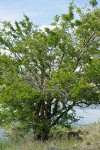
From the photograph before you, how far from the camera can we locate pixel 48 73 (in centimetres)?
1778

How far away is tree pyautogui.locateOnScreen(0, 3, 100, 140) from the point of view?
16.9 metres

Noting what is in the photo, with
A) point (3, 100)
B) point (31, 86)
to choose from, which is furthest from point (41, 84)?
point (3, 100)

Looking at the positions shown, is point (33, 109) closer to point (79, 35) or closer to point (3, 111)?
point (3, 111)

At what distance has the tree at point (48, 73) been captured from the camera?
16906 mm

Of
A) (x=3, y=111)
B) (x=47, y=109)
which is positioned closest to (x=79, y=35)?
(x=47, y=109)

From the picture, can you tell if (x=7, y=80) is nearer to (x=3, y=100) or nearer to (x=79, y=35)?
(x=3, y=100)

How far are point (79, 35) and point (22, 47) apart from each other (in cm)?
280

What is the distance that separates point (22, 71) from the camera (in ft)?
59.9

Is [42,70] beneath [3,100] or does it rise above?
above

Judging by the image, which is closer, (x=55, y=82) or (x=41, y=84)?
(x=55, y=82)

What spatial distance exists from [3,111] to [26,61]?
2.73 metres

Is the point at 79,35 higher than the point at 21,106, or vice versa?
the point at 79,35

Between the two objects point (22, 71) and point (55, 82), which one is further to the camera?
point (22, 71)

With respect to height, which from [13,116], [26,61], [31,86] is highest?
[26,61]
